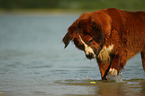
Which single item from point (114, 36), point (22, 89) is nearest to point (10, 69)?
point (22, 89)

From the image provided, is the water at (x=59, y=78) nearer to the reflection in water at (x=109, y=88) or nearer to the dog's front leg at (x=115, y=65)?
the reflection in water at (x=109, y=88)

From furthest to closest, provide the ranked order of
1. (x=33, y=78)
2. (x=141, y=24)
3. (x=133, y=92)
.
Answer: (x=33, y=78)
(x=141, y=24)
(x=133, y=92)

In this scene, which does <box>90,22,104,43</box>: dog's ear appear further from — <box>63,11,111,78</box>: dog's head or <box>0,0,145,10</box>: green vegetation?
<box>0,0,145,10</box>: green vegetation

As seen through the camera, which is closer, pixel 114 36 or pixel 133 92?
pixel 133 92

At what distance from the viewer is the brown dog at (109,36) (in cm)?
761

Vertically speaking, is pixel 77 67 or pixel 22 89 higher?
pixel 22 89

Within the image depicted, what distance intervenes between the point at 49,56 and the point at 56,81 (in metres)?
5.62

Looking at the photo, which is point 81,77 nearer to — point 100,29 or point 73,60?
point 100,29

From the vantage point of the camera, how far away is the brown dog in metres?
7.61

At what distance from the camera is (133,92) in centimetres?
732

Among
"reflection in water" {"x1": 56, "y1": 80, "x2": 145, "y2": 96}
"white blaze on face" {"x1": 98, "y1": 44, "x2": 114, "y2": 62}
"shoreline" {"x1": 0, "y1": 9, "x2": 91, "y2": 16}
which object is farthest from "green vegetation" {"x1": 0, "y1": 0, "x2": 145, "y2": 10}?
"white blaze on face" {"x1": 98, "y1": 44, "x2": 114, "y2": 62}

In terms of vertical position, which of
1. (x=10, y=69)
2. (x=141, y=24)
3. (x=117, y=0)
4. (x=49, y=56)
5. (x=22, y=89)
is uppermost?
(x=141, y=24)

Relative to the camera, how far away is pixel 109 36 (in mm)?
8023

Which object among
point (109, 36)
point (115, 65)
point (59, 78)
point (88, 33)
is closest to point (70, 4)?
point (59, 78)
